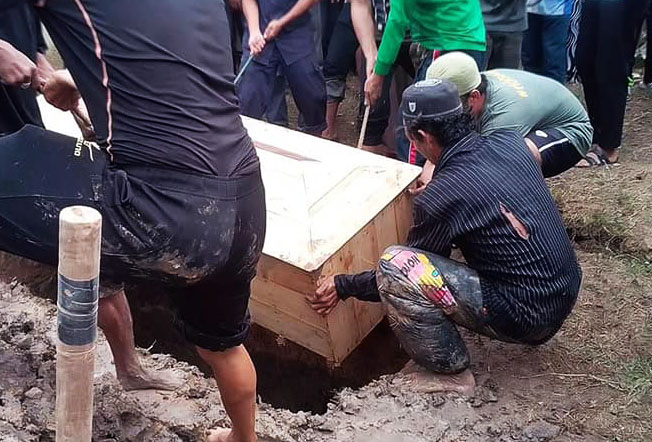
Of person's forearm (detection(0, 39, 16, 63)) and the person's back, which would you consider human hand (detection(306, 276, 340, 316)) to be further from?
person's forearm (detection(0, 39, 16, 63))

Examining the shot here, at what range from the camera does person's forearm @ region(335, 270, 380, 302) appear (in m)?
3.26

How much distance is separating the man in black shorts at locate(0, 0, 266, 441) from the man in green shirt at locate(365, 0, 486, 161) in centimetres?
218

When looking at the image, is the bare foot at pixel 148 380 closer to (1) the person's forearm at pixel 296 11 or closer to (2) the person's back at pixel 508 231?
(2) the person's back at pixel 508 231

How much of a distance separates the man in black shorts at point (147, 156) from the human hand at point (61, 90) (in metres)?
0.24

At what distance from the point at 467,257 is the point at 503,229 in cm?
23

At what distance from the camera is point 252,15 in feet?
16.7

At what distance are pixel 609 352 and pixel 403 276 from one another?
94 centimetres

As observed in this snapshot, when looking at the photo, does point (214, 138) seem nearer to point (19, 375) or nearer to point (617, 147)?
point (19, 375)

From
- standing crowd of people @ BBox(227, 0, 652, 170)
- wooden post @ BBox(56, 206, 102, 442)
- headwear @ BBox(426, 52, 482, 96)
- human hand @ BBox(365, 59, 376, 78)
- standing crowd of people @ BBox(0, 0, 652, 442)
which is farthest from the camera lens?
human hand @ BBox(365, 59, 376, 78)

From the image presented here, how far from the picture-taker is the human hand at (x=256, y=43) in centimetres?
501

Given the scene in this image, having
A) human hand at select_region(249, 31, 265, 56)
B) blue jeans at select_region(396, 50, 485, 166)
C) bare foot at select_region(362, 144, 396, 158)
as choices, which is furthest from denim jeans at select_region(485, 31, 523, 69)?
human hand at select_region(249, 31, 265, 56)

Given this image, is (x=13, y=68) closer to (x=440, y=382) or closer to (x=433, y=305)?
(x=433, y=305)

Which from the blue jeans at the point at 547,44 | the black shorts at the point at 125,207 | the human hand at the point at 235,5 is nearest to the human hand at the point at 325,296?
the black shorts at the point at 125,207

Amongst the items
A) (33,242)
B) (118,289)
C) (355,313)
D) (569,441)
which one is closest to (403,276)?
(355,313)
